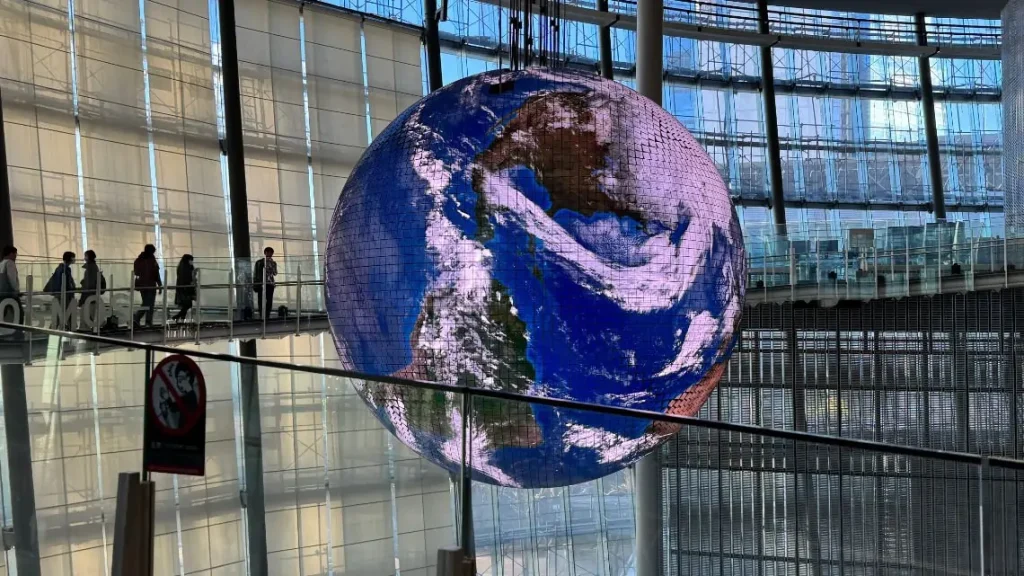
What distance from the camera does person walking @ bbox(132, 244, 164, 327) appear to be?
12805 millimetres

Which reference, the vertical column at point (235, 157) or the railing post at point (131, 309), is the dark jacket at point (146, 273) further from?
the vertical column at point (235, 157)

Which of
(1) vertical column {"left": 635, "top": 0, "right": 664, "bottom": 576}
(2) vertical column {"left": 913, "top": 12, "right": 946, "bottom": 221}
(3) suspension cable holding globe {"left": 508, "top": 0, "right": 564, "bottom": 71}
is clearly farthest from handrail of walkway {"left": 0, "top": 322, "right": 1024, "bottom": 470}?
(2) vertical column {"left": 913, "top": 12, "right": 946, "bottom": 221}

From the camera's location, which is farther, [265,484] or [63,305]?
[63,305]

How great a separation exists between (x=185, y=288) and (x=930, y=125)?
22.0 m

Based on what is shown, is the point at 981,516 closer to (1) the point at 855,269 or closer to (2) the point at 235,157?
(1) the point at 855,269

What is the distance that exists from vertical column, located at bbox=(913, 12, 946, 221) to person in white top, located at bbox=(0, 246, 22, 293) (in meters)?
23.7

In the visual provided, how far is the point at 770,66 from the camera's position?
89.4ft

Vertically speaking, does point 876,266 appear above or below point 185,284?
below

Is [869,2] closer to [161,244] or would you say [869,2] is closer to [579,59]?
[579,59]

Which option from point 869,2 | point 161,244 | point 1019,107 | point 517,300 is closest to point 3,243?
point 161,244

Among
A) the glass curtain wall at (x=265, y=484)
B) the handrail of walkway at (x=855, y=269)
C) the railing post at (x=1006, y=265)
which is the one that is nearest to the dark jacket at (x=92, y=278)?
the handrail of walkway at (x=855, y=269)

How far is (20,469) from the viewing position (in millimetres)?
5859

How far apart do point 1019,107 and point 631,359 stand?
15561 mm

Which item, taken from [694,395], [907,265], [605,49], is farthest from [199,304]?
[605,49]
